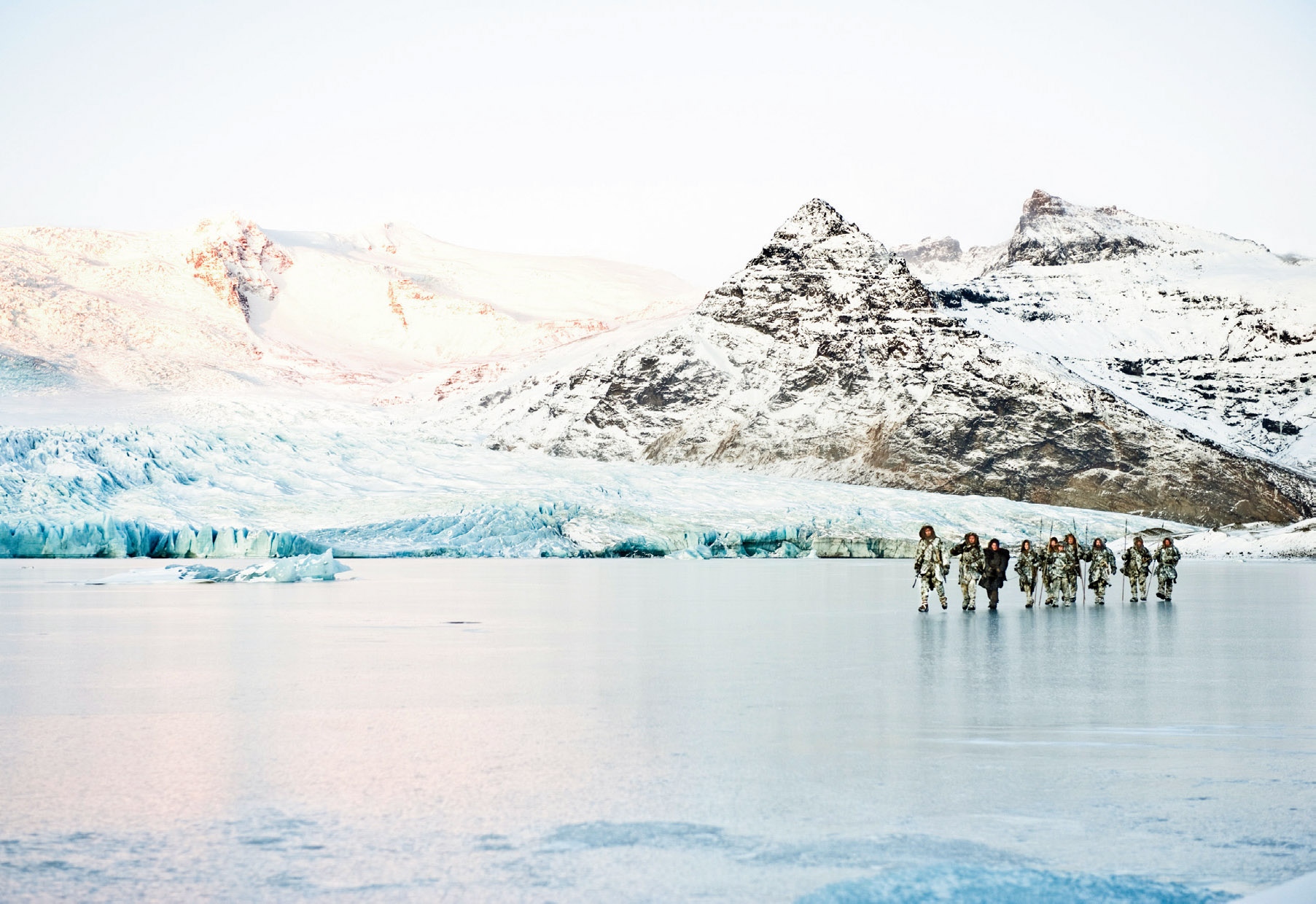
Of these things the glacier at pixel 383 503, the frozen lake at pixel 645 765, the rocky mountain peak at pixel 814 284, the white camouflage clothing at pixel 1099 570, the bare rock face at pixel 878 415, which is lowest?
the frozen lake at pixel 645 765

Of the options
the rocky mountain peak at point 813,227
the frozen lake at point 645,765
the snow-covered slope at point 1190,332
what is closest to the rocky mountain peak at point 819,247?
the rocky mountain peak at point 813,227

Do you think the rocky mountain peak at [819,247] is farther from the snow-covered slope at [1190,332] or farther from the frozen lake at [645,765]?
the frozen lake at [645,765]

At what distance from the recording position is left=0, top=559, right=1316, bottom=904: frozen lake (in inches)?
224

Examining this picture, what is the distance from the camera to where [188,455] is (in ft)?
164

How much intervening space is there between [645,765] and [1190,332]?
171 m

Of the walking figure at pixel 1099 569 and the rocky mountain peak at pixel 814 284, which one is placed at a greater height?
the rocky mountain peak at pixel 814 284

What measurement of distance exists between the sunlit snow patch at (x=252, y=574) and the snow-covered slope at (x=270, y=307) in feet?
273

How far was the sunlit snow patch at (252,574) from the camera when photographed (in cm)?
2944

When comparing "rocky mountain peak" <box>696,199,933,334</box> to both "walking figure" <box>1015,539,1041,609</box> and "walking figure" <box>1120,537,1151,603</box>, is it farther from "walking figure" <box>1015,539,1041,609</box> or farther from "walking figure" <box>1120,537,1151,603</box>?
"walking figure" <box>1015,539,1041,609</box>

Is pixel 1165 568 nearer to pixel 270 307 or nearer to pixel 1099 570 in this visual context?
pixel 1099 570

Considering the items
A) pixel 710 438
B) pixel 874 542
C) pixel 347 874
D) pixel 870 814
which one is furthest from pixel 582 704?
pixel 710 438

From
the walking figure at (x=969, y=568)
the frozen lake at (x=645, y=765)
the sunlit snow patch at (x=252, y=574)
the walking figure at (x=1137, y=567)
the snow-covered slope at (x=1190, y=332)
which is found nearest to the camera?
the frozen lake at (x=645, y=765)

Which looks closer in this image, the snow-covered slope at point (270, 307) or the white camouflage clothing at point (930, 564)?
the white camouflage clothing at point (930, 564)

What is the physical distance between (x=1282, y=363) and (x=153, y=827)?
16777cm
